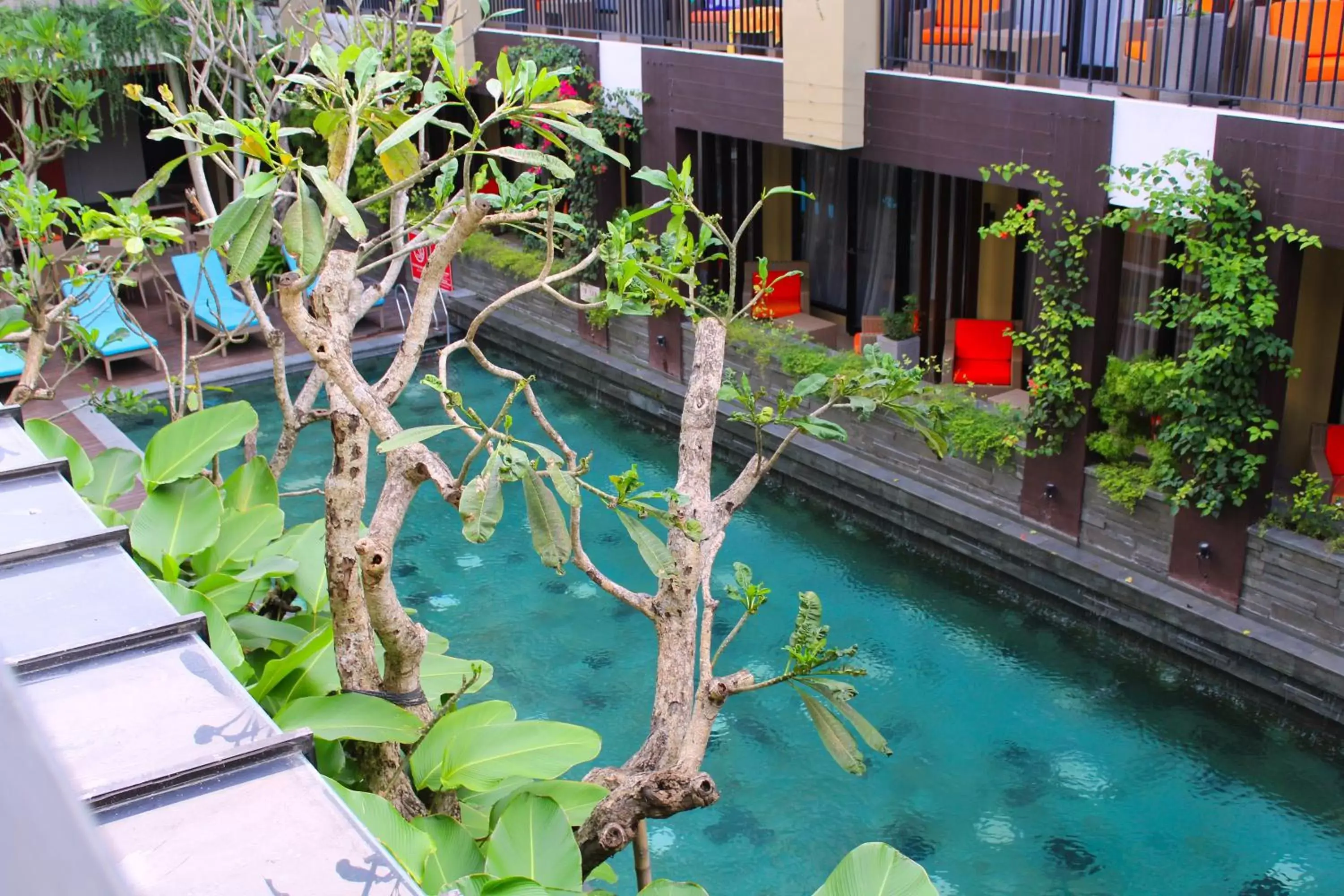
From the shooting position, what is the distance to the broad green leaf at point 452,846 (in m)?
4.10

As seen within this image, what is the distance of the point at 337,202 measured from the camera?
343 cm

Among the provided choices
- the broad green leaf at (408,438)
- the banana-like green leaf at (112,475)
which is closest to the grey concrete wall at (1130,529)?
the banana-like green leaf at (112,475)

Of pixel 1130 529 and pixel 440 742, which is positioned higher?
pixel 440 742

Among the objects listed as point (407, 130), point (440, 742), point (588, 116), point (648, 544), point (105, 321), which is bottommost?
point (105, 321)

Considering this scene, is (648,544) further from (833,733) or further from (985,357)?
(985,357)

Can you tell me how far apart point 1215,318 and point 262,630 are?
5815mm

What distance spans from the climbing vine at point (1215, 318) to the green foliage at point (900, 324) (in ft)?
11.6

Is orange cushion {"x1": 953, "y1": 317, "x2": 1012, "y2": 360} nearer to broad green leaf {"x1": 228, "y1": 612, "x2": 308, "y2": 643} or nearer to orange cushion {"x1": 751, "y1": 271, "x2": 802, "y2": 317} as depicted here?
orange cushion {"x1": 751, "y1": 271, "x2": 802, "y2": 317}

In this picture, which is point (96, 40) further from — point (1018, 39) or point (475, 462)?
point (1018, 39)

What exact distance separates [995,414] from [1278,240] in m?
2.79

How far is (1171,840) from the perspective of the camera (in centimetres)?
709

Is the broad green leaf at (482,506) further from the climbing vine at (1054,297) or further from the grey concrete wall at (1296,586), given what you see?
the climbing vine at (1054,297)

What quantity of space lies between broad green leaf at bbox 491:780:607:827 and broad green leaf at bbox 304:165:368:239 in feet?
7.05

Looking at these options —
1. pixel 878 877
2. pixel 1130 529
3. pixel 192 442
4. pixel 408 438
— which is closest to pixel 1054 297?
pixel 1130 529
